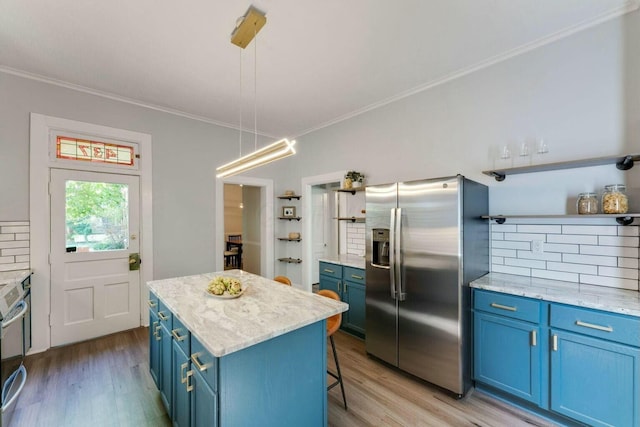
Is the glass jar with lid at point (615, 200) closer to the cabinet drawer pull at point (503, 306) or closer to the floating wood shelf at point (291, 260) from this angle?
the cabinet drawer pull at point (503, 306)

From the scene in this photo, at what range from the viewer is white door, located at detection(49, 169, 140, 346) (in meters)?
3.02

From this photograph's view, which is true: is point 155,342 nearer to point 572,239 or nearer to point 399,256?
point 399,256

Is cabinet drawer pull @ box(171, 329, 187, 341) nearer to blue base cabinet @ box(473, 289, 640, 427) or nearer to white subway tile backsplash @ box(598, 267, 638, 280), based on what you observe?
blue base cabinet @ box(473, 289, 640, 427)

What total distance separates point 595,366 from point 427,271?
1.13m

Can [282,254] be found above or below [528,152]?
below

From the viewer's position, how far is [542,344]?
1.94 metres

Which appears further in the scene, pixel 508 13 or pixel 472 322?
pixel 472 322

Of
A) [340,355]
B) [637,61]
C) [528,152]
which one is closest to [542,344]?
[528,152]

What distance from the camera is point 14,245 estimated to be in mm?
2754

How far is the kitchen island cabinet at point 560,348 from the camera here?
167 centimetres

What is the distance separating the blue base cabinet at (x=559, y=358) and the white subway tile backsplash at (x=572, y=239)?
2.05 feet

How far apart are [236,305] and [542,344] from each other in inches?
84.0

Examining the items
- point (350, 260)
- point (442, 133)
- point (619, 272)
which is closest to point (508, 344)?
point (619, 272)

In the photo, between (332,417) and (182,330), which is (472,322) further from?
(182,330)
